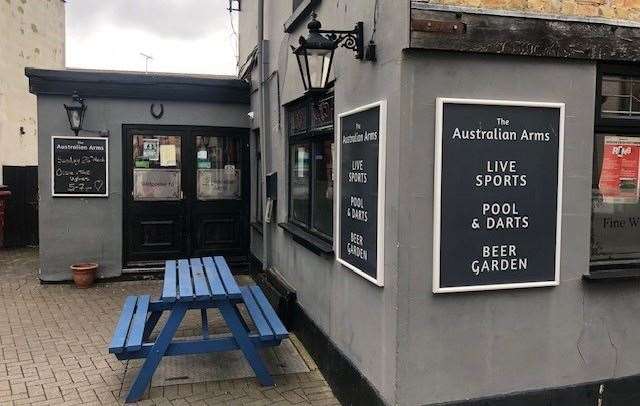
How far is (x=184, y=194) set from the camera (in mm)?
7980

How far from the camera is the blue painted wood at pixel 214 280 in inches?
161

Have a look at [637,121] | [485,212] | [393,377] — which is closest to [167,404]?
[393,377]

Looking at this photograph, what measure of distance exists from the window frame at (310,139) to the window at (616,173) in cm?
187

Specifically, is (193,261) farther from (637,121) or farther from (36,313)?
(637,121)

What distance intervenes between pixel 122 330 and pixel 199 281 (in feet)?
2.45

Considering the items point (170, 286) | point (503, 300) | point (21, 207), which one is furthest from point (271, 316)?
point (21, 207)

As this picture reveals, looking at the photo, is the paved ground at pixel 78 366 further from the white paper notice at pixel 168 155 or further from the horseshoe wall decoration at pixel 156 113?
the horseshoe wall decoration at pixel 156 113

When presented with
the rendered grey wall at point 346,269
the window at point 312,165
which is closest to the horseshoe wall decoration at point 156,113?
the rendered grey wall at point 346,269

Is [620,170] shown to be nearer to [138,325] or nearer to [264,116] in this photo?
[138,325]

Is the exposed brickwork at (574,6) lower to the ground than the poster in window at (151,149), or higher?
higher

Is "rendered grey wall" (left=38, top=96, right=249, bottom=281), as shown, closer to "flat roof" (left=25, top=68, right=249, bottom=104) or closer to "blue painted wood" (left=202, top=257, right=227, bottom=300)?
"flat roof" (left=25, top=68, right=249, bottom=104)

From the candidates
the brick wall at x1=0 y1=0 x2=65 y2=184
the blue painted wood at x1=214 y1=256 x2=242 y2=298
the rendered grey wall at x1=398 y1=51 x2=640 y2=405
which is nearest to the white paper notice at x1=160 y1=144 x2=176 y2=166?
the blue painted wood at x1=214 y1=256 x2=242 y2=298

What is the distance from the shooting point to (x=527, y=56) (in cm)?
320

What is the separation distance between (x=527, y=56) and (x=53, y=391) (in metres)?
4.05
